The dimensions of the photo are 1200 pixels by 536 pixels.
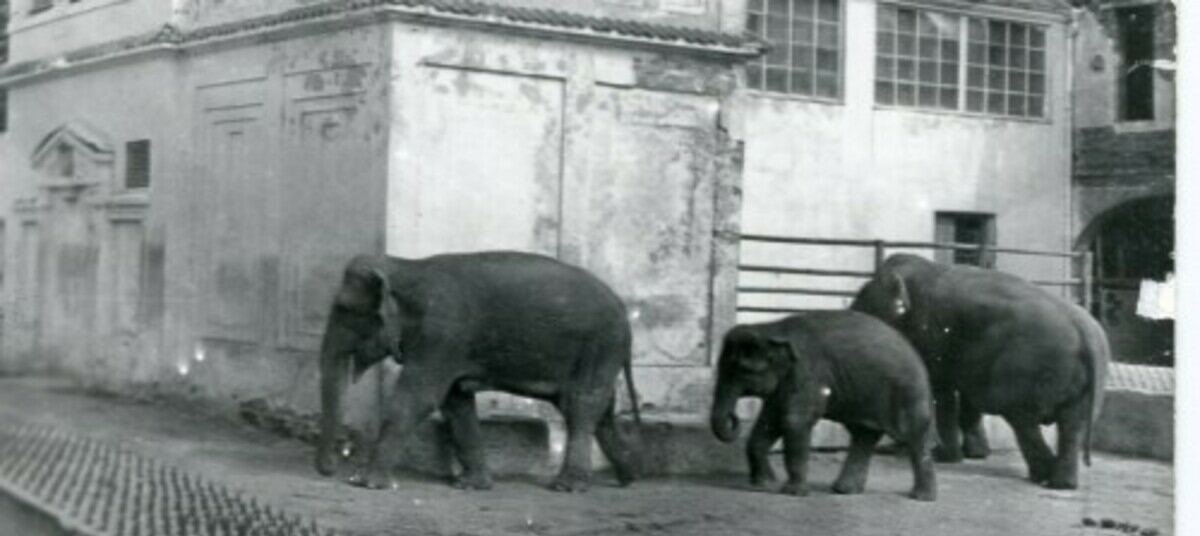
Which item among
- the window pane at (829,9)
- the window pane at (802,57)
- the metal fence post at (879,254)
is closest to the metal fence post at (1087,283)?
the metal fence post at (879,254)

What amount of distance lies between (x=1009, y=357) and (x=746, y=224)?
9.46 feet

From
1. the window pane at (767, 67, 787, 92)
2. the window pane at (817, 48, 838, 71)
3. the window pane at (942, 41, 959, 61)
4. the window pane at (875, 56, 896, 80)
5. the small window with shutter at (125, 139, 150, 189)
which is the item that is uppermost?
the window pane at (817, 48, 838, 71)

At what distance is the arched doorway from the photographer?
10.8 feet

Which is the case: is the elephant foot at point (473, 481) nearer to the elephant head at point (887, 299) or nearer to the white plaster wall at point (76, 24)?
the elephant head at point (887, 299)

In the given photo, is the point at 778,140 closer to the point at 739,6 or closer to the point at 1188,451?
the point at 739,6

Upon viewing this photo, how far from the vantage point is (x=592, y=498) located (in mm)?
4102

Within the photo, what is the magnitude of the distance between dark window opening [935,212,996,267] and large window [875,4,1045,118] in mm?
267

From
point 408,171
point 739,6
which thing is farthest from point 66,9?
point 739,6

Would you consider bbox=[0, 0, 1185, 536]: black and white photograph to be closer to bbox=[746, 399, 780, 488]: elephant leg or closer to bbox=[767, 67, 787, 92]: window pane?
bbox=[746, 399, 780, 488]: elephant leg

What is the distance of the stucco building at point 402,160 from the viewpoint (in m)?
3.59

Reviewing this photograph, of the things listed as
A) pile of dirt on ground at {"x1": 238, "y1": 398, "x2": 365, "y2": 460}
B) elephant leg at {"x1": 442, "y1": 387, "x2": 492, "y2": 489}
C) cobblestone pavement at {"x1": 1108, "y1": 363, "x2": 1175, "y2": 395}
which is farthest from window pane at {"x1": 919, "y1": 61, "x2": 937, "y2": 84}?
pile of dirt on ground at {"x1": 238, "y1": 398, "x2": 365, "y2": 460}

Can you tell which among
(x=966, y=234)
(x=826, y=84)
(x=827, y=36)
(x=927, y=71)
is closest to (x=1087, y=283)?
(x=966, y=234)

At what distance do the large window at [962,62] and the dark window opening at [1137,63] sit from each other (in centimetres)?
36

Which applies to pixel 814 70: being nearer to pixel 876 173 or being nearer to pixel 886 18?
pixel 876 173
